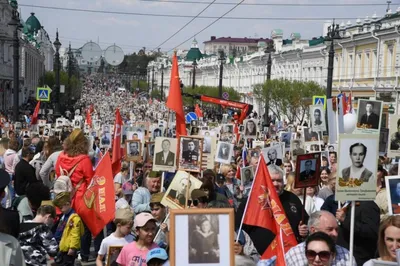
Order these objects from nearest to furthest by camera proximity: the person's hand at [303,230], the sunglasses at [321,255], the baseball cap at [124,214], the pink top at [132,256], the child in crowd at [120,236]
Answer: the sunglasses at [321,255] < the pink top at [132,256] < the person's hand at [303,230] < the child in crowd at [120,236] < the baseball cap at [124,214]

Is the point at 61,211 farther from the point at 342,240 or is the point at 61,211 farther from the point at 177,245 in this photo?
the point at 177,245

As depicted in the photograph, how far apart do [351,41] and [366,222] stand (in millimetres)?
44530

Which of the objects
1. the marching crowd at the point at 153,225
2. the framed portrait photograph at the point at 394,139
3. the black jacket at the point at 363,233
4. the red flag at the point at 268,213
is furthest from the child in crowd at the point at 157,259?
the framed portrait photograph at the point at 394,139

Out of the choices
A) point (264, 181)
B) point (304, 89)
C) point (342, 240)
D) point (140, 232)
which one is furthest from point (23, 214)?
point (304, 89)

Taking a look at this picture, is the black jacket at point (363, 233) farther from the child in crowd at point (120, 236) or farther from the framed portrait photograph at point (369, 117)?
the framed portrait photograph at point (369, 117)

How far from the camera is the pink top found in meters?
5.77

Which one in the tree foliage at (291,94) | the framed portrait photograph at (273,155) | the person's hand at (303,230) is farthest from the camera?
the tree foliage at (291,94)

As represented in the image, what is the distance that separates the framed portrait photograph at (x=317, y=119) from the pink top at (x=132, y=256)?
9591 mm

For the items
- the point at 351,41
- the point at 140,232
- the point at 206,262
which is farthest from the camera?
the point at 351,41

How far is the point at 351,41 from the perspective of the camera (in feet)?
163

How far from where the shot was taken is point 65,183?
8.02 m

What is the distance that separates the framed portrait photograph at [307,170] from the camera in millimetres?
7721

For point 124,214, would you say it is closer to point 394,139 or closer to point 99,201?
point 99,201

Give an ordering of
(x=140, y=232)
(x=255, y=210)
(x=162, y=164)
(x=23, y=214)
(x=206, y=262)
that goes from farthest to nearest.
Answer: (x=162, y=164), (x=23, y=214), (x=255, y=210), (x=140, y=232), (x=206, y=262)
